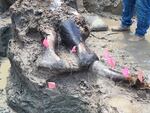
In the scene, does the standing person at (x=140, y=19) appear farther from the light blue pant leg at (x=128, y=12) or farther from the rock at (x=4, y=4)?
the rock at (x=4, y=4)

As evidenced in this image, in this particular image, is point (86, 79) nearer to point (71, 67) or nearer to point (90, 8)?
point (71, 67)

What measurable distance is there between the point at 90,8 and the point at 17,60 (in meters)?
2.58

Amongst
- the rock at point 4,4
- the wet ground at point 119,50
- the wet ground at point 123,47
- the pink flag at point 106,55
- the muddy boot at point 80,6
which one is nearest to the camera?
the pink flag at point 106,55

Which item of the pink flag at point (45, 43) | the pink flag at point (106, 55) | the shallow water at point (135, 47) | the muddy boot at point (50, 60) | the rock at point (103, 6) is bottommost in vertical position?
the shallow water at point (135, 47)

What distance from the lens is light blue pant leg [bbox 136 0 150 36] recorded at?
240 inches

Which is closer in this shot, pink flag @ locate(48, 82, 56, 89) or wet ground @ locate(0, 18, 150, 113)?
pink flag @ locate(48, 82, 56, 89)

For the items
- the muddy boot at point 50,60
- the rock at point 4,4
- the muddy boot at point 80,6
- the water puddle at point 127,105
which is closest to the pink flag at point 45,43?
the muddy boot at point 50,60

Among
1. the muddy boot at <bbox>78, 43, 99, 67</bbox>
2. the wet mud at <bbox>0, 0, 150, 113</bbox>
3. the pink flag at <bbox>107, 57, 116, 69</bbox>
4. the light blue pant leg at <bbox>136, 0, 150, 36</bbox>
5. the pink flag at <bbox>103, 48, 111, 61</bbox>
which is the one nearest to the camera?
the wet mud at <bbox>0, 0, 150, 113</bbox>

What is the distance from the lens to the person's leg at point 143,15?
6098 millimetres

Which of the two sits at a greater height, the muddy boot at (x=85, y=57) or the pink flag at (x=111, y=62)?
the muddy boot at (x=85, y=57)

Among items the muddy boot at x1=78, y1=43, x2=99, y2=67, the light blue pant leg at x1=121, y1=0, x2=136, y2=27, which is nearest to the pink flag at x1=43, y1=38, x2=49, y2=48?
the muddy boot at x1=78, y1=43, x2=99, y2=67

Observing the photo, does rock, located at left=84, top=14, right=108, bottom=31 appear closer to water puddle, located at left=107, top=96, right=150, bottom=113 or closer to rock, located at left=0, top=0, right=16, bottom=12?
rock, located at left=0, top=0, right=16, bottom=12

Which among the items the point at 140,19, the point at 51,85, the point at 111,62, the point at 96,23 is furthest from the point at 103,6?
the point at 51,85

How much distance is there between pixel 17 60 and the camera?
495cm
